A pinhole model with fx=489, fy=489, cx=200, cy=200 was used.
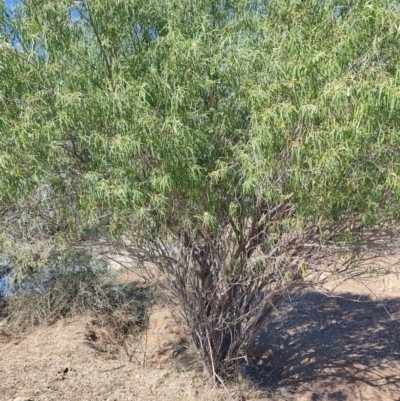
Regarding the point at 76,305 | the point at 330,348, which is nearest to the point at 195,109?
the point at 330,348

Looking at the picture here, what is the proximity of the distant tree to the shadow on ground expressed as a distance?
6.31 ft

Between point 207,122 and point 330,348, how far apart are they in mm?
4153

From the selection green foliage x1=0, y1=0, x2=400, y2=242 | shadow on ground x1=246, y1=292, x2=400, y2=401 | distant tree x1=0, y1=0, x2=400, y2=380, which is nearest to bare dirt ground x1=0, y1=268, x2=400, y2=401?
shadow on ground x1=246, y1=292, x2=400, y2=401

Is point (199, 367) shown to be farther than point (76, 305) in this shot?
No

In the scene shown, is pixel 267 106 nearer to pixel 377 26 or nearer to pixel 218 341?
pixel 377 26

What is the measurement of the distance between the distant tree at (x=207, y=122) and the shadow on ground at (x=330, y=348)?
192cm

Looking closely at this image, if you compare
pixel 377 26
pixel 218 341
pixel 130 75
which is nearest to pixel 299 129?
pixel 377 26

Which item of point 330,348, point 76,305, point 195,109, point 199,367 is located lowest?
point 199,367

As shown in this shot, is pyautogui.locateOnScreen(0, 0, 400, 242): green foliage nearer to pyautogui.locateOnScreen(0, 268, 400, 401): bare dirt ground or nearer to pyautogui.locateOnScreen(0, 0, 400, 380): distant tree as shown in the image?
pyautogui.locateOnScreen(0, 0, 400, 380): distant tree

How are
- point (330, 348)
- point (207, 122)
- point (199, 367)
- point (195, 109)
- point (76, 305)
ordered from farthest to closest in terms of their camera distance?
1. point (76, 305)
2. point (330, 348)
3. point (199, 367)
4. point (207, 122)
5. point (195, 109)

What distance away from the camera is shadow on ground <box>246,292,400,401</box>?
579cm

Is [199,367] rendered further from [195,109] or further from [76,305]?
[195,109]

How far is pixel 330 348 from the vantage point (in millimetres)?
6695

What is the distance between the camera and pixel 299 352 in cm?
660
